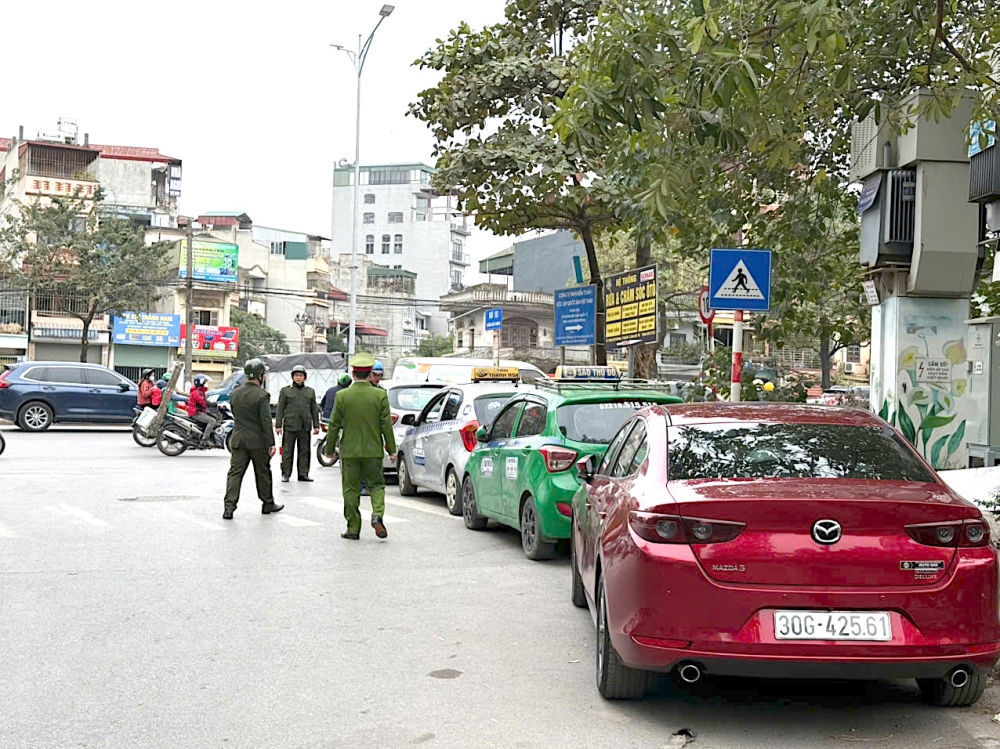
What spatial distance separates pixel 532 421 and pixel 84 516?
216 inches

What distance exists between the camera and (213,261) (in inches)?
2726

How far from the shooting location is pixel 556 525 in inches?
395

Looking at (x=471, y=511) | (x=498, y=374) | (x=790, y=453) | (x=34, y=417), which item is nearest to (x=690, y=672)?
(x=790, y=453)

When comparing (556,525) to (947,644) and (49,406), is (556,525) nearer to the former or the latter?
(947,644)

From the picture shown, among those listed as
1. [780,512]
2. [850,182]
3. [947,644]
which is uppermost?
[850,182]

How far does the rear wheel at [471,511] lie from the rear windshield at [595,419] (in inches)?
94.3

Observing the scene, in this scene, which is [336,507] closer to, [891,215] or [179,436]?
[891,215]

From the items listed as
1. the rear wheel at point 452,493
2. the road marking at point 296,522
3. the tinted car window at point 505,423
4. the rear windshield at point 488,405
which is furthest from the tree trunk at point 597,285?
the tinted car window at point 505,423

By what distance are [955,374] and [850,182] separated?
3.09 meters

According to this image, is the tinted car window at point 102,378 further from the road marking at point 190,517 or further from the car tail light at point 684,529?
the car tail light at point 684,529

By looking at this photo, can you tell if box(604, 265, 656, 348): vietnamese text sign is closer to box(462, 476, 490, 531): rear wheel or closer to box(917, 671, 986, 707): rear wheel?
box(462, 476, 490, 531): rear wheel

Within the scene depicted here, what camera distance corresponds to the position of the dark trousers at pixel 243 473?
1317cm

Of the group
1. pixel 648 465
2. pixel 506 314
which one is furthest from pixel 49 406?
pixel 506 314

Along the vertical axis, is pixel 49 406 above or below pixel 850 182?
below
